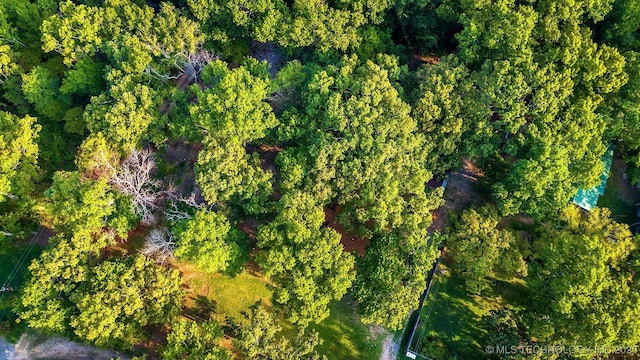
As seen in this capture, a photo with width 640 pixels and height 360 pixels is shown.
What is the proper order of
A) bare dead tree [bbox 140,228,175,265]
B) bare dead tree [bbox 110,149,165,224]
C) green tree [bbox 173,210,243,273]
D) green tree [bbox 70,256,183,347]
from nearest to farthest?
green tree [bbox 70,256,183,347]
green tree [bbox 173,210,243,273]
bare dead tree [bbox 110,149,165,224]
bare dead tree [bbox 140,228,175,265]

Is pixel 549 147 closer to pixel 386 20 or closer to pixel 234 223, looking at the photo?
pixel 386 20

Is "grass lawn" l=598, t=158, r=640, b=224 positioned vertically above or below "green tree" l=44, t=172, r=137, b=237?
above

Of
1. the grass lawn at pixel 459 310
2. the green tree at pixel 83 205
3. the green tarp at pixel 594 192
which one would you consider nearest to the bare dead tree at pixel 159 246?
the green tree at pixel 83 205

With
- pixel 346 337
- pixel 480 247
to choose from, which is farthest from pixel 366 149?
pixel 346 337

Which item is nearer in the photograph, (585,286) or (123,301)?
(585,286)

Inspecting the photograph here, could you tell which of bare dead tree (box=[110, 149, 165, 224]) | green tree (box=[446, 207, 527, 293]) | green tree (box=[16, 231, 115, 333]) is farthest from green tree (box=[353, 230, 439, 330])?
green tree (box=[16, 231, 115, 333])

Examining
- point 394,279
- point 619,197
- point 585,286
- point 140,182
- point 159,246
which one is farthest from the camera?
point 619,197

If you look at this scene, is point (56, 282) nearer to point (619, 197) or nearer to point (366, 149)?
point (366, 149)

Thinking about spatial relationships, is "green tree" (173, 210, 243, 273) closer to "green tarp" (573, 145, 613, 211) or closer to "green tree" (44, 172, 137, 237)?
"green tree" (44, 172, 137, 237)
